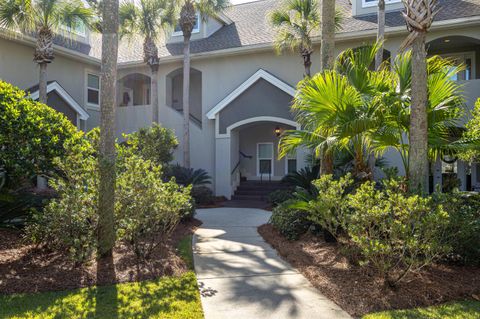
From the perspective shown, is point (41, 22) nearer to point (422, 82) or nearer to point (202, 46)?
point (202, 46)

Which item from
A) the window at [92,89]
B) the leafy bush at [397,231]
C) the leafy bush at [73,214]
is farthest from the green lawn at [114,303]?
the window at [92,89]

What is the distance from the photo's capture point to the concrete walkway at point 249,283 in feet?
15.5

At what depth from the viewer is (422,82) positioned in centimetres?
623

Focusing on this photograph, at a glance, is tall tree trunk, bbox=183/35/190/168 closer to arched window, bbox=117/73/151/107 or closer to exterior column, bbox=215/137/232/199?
exterior column, bbox=215/137/232/199

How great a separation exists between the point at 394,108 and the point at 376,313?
12.3ft

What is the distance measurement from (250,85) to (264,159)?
4.22 meters

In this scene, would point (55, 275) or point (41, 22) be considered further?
point (41, 22)

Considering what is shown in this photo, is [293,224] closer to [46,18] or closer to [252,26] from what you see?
[46,18]

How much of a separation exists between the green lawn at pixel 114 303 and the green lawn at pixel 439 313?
2.25 m

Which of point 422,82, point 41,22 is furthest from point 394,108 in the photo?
point 41,22

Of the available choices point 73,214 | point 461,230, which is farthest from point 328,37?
point 73,214

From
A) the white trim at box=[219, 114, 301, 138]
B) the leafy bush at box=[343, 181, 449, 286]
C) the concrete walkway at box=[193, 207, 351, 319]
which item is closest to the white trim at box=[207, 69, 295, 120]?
the white trim at box=[219, 114, 301, 138]

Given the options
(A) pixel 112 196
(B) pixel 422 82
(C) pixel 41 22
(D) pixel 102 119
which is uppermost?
(C) pixel 41 22

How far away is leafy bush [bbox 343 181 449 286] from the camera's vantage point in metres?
4.90
